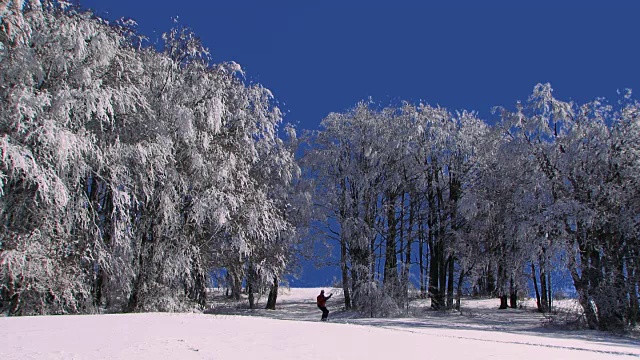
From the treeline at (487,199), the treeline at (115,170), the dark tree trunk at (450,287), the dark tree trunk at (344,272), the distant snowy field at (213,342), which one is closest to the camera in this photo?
the distant snowy field at (213,342)

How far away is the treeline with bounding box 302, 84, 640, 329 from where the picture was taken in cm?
1866

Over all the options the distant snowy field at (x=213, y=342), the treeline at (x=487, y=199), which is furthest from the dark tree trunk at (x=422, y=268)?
the distant snowy field at (x=213, y=342)

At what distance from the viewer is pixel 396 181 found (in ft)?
84.2

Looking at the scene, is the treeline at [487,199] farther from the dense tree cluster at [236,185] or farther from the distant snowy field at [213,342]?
the distant snowy field at [213,342]

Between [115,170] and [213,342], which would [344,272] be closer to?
[115,170]

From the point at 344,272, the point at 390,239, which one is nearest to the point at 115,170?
the point at 344,272

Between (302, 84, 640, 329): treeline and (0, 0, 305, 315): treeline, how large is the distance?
5100mm

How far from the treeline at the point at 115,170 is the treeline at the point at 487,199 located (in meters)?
5.10

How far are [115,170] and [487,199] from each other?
15.6 m

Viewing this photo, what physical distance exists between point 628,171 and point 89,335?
17.4 m

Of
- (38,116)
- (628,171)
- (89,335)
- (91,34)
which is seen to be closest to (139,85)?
(91,34)

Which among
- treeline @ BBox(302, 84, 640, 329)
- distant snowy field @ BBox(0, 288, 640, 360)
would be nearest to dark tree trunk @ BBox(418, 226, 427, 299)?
treeline @ BBox(302, 84, 640, 329)

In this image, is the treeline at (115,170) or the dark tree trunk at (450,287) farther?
the dark tree trunk at (450,287)

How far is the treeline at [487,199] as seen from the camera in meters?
18.7
